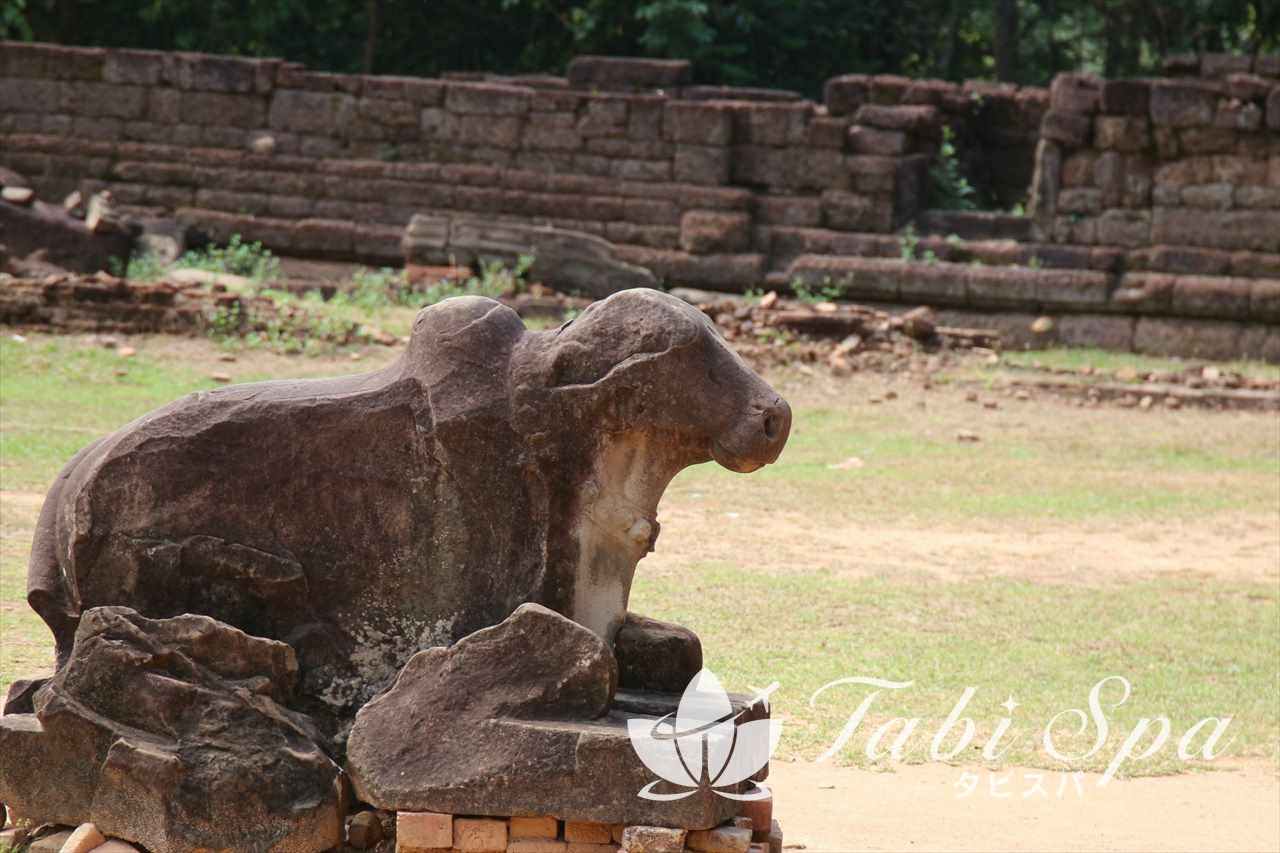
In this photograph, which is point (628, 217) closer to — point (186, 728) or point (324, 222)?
point (324, 222)

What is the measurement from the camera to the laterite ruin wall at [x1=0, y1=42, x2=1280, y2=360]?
17250 mm

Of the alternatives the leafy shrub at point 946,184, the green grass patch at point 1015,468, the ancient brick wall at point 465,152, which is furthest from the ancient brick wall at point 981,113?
the green grass patch at point 1015,468

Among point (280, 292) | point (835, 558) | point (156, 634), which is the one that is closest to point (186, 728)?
point (156, 634)

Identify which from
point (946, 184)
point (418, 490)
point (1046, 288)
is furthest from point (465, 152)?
point (418, 490)

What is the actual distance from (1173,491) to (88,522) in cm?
848

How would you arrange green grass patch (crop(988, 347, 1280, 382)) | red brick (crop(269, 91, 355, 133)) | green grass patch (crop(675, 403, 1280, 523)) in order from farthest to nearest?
red brick (crop(269, 91, 355, 133))
green grass patch (crop(988, 347, 1280, 382))
green grass patch (crop(675, 403, 1280, 523))

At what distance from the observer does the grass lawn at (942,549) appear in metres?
6.92

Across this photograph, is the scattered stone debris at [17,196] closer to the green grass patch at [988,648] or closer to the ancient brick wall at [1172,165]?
the green grass patch at [988,648]

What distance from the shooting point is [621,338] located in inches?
167

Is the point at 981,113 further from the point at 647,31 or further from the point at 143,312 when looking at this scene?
the point at 143,312

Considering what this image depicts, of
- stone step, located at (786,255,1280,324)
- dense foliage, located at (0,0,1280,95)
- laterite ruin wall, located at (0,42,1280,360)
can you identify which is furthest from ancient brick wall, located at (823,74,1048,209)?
dense foliage, located at (0,0,1280,95)

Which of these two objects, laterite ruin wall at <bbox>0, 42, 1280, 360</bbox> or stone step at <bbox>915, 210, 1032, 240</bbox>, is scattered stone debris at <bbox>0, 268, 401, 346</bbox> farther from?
stone step at <bbox>915, 210, 1032, 240</bbox>

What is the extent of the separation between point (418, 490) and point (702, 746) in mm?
957

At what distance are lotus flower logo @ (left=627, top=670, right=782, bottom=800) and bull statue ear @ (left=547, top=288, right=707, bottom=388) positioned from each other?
33.1 inches
